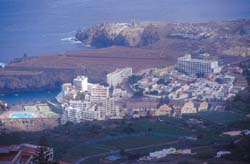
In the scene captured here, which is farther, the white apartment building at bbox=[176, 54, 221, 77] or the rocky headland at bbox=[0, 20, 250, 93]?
the rocky headland at bbox=[0, 20, 250, 93]

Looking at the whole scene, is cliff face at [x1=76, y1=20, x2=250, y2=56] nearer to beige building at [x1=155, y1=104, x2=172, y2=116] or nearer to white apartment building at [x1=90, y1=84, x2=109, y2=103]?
white apartment building at [x1=90, y1=84, x2=109, y2=103]

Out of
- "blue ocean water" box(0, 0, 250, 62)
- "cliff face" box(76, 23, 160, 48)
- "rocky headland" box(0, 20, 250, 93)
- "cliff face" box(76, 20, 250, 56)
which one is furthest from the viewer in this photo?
"blue ocean water" box(0, 0, 250, 62)

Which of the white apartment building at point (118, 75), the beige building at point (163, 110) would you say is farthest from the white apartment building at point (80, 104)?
the white apartment building at point (118, 75)

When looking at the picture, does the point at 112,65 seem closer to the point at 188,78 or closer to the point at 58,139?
the point at 188,78

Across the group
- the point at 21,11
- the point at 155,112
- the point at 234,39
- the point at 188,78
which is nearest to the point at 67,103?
the point at 155,112

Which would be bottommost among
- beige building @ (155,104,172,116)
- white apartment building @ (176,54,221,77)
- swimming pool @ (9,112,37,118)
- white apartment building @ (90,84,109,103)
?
swimming pool @ (9,112,37,118)

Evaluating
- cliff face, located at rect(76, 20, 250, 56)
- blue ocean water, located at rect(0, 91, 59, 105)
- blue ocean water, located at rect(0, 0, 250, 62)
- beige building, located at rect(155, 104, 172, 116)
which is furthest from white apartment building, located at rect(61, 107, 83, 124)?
blue ocean water, located at rect(0, 0, 250, 62)

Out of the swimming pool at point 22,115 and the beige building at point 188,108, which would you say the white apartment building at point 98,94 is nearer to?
the swimming pool at point 22,115

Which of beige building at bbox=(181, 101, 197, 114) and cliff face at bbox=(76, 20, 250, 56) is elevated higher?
cliff face at bbox=(76, 20, 250, 56)
